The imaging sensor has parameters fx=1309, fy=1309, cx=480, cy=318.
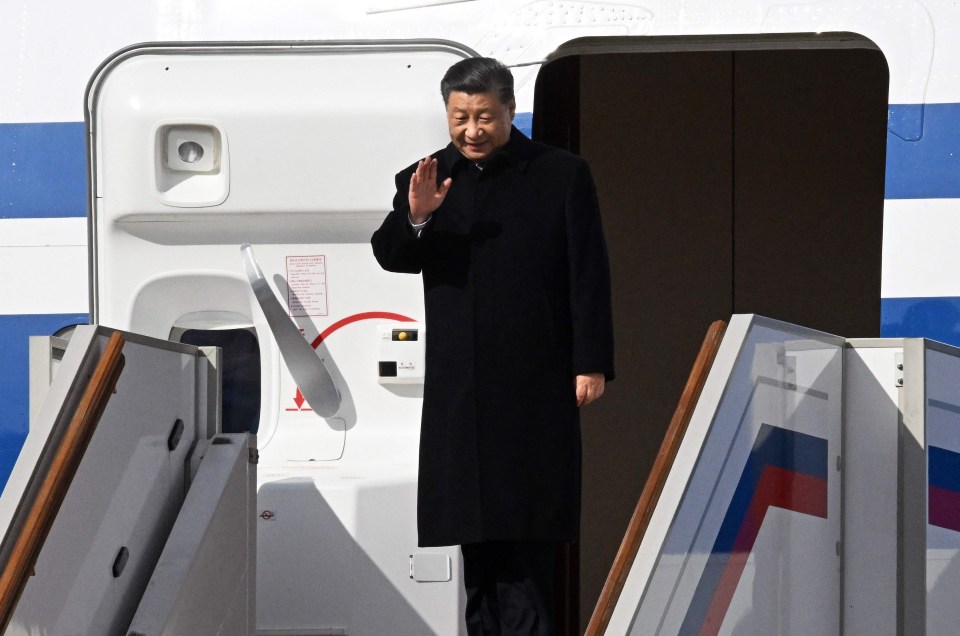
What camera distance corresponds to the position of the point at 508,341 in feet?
8.94

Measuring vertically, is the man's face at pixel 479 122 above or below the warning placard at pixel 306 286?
above

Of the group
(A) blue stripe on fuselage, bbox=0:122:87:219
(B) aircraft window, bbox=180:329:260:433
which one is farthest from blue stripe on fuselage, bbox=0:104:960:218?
(B) aircraft window, bbox=180:329:260:433

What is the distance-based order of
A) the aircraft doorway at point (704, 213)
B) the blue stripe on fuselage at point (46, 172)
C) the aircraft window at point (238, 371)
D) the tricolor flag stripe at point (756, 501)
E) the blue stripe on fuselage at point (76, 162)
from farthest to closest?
1. the aircraft doorway at point (704, 213)
2. the aircraft window at point (238, 371)
3. the blue stripe on fuselage at point (46, 172)
4. the blue stripe on fuselage at point (76, 162)
5. the tricolor flag stripe at point (756, 501)

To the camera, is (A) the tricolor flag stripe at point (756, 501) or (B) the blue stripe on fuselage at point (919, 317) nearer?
(A) the tricolor flag stripe at point (756, 501)

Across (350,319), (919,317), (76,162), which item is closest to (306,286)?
(350,319)

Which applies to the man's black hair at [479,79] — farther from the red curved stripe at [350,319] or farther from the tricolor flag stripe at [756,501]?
the red curved stripe at [350,319]

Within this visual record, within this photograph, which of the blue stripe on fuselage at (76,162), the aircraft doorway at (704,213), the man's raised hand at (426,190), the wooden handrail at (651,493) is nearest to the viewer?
the wooden handrail at (651,493)

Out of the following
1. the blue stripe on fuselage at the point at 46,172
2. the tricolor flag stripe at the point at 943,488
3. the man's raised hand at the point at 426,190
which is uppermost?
the blue stripe on fuselage at the point at 46,172

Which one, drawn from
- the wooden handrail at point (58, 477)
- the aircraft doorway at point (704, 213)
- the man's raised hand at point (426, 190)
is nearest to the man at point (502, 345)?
the man's raised hand at point (426, 190)

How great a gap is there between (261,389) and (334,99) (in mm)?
860

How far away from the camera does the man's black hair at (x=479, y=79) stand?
2705 millimetres

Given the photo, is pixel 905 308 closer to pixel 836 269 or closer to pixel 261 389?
pixel 836 269

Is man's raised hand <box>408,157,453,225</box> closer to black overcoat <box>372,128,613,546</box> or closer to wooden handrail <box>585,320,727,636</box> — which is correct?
black overcoat <box>372,128,613,546</box>

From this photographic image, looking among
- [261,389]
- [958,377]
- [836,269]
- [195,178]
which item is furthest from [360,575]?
[836,269]
